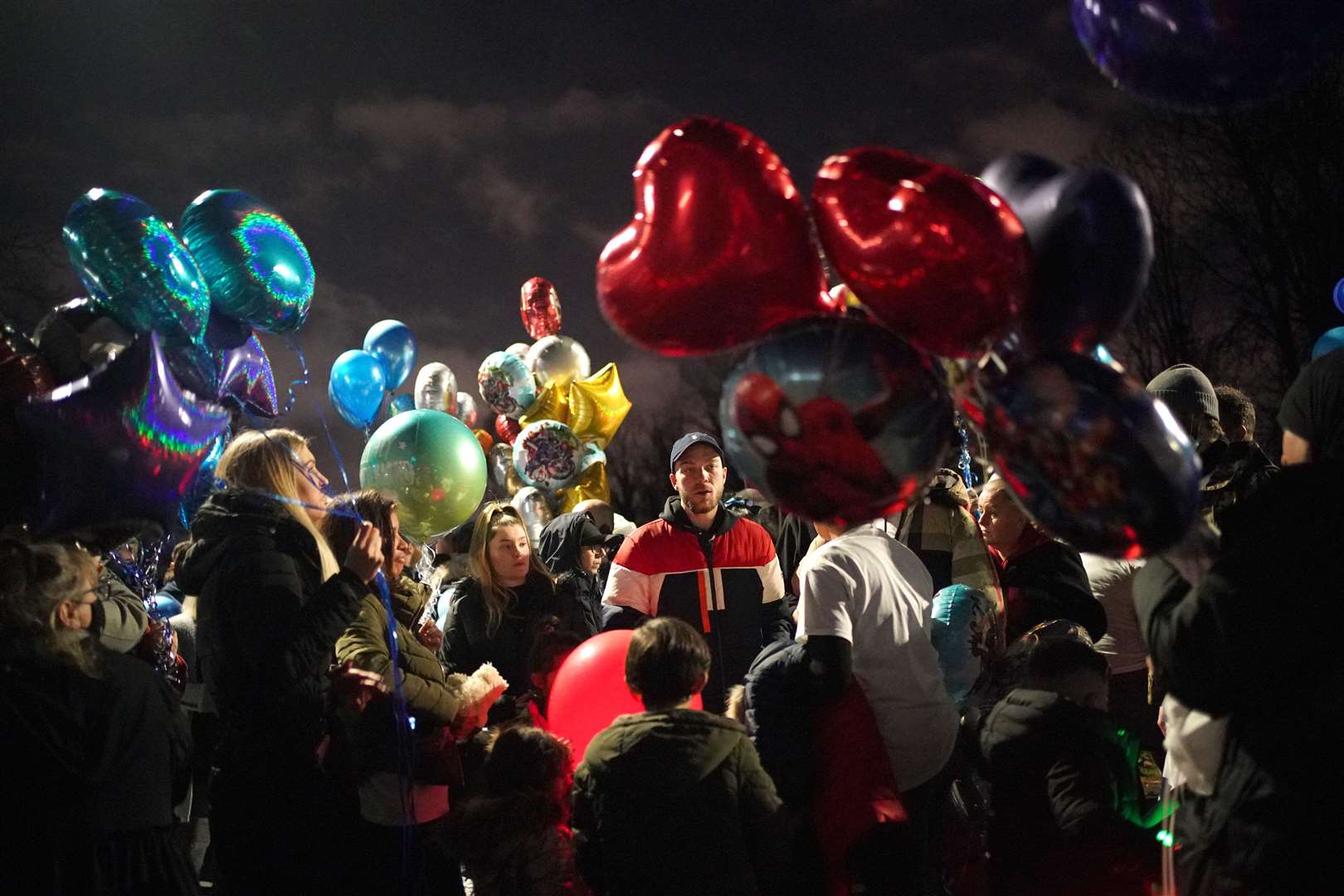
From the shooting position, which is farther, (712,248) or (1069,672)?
(1069,672)

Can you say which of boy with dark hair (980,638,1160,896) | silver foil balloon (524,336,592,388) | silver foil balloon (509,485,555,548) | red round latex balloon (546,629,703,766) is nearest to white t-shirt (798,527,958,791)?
boy with dark hair (980,638,1160,896)

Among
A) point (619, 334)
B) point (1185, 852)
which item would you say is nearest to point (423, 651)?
point (619, 334)

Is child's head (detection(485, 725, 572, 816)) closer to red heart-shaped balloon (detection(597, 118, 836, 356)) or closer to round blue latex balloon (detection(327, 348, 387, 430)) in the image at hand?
red heart-shaped balloon (detection(597, 118, 836, 356))

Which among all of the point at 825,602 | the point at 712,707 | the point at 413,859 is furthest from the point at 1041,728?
the point at 413,859

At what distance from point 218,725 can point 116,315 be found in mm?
1099

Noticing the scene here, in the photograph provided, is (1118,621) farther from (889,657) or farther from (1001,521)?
(889,657)

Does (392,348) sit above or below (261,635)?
above

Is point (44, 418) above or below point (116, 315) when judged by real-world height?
below

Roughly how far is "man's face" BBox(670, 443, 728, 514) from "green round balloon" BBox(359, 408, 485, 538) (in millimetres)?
1112

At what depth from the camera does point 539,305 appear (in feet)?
31.9

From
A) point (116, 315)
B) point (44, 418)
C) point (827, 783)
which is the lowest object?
point (827, 783)

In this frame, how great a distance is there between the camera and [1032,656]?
276cm

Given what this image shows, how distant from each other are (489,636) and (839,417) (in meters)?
2.62

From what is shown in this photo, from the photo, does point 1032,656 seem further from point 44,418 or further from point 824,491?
point 44,418
